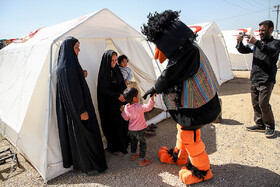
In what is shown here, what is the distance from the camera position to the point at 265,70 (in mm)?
3232

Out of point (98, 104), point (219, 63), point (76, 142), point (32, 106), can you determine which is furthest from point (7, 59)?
point (219, 63)

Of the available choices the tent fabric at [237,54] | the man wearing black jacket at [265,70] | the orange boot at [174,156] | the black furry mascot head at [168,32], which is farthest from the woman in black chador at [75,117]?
the tent fabric at [237,54]

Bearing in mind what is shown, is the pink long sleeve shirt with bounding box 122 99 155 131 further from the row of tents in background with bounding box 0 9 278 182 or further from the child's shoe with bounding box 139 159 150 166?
the row of tents in background with bounding box 0 9 278 182

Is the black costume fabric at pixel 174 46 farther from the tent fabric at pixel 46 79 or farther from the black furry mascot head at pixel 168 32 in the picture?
the tent fabric at pixel 46 79

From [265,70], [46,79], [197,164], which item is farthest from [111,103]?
[265,70]

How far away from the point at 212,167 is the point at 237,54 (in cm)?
920

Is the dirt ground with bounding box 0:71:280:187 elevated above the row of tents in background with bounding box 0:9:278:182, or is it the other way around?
the row of tents in background with bounding box 0:9:278:182

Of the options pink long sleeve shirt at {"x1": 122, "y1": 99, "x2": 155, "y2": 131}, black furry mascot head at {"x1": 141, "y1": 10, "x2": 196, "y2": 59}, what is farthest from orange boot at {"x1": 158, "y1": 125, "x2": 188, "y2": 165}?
black furry mascot head at {"x1": 141, "y1": 10, "x2": 196, "y2": 59}

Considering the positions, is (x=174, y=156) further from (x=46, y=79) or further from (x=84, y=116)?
(x=46, y=79)

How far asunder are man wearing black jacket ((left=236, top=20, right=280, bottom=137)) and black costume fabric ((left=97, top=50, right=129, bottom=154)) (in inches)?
91.7

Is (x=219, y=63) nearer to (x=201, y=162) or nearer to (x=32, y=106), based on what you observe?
(x=201, y=162)

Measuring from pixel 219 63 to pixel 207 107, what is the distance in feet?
19.7

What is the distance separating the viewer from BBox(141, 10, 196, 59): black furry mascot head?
1854mm

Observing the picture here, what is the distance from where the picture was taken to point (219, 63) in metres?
7.45
